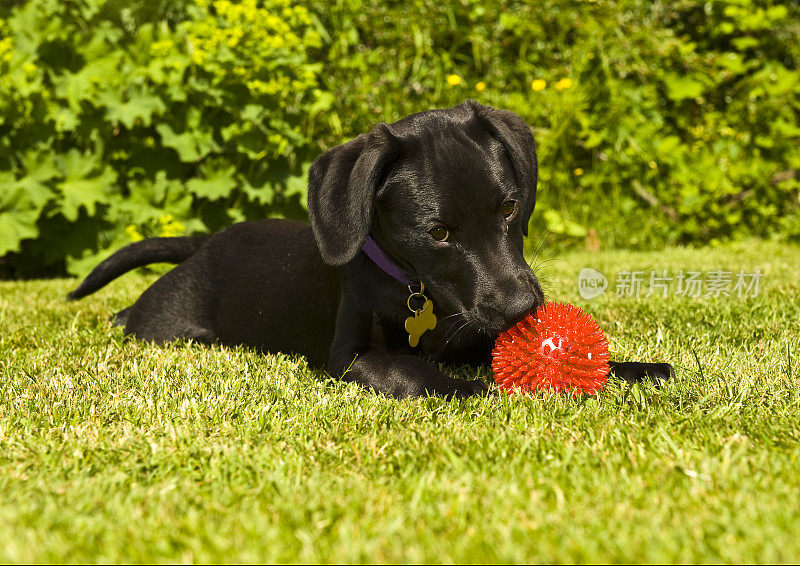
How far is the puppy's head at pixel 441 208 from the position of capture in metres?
2.43

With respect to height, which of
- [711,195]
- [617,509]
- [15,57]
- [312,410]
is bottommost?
[711,195]

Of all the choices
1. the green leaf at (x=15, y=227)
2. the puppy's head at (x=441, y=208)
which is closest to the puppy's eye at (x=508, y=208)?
the puppy's head at (x=441, y=208)

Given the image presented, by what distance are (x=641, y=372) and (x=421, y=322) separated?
76 centimetres

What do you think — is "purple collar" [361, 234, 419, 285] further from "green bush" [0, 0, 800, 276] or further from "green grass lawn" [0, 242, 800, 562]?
"green bush" [0, 0, 800, 276]

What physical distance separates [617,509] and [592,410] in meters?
0.74

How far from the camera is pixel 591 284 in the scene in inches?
190

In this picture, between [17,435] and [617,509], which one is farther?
[17,435]

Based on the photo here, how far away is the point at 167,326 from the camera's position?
11.6 feet

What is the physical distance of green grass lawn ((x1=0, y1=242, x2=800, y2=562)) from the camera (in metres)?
1.39

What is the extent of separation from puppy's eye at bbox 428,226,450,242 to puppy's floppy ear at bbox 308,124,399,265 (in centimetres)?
21

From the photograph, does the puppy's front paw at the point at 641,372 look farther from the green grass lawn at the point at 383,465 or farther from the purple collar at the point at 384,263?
the purple collar at the point at 384,263

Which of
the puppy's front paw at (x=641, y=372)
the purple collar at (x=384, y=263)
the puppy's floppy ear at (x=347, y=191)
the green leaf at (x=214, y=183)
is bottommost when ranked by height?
the green leaf at (x=214, y=183)

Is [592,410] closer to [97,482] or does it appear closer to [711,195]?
[97,482]

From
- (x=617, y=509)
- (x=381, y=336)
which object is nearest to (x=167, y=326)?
(x=381, y=336)
